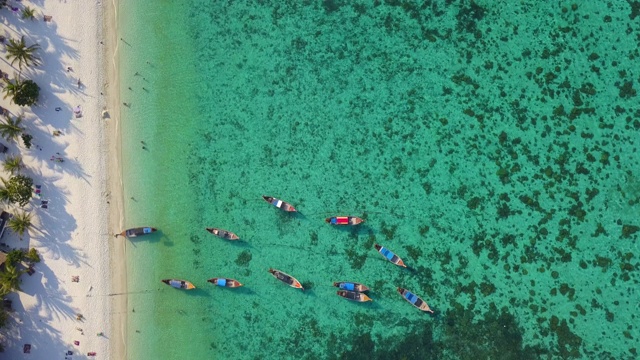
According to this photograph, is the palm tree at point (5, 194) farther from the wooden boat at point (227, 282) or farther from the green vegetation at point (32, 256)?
the wooden boat at point (227, 282)

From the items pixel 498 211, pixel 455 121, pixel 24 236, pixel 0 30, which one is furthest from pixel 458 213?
pixel 0 30

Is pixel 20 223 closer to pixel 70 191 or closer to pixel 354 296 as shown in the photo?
pixel 70 191

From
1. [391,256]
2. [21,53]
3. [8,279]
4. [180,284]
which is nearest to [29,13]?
[21,53]

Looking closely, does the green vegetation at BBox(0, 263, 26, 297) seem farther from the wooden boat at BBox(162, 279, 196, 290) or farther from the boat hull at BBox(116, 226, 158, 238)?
the wooden boat at BBox(162, 279, 196, 290)

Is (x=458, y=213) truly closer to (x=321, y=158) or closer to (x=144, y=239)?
(x=321, y=158)

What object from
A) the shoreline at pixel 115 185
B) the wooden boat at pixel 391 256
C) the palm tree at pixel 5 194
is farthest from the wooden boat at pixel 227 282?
the palm tree at pixel 5 194

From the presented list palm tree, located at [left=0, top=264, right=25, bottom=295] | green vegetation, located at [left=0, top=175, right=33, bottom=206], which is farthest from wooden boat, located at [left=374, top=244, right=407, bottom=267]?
palm tree, located at [left=0, top=264, right=25, bottom=295]

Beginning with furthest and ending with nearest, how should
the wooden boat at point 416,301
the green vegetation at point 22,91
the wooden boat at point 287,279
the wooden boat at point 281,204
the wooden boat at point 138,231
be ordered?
the wooden boat at point 138,231 → the green vegetation at point 22,91 → the wooden boat at point 281,204 → the wooden boat at point 287,279 → the wooden boat at point 416,301
